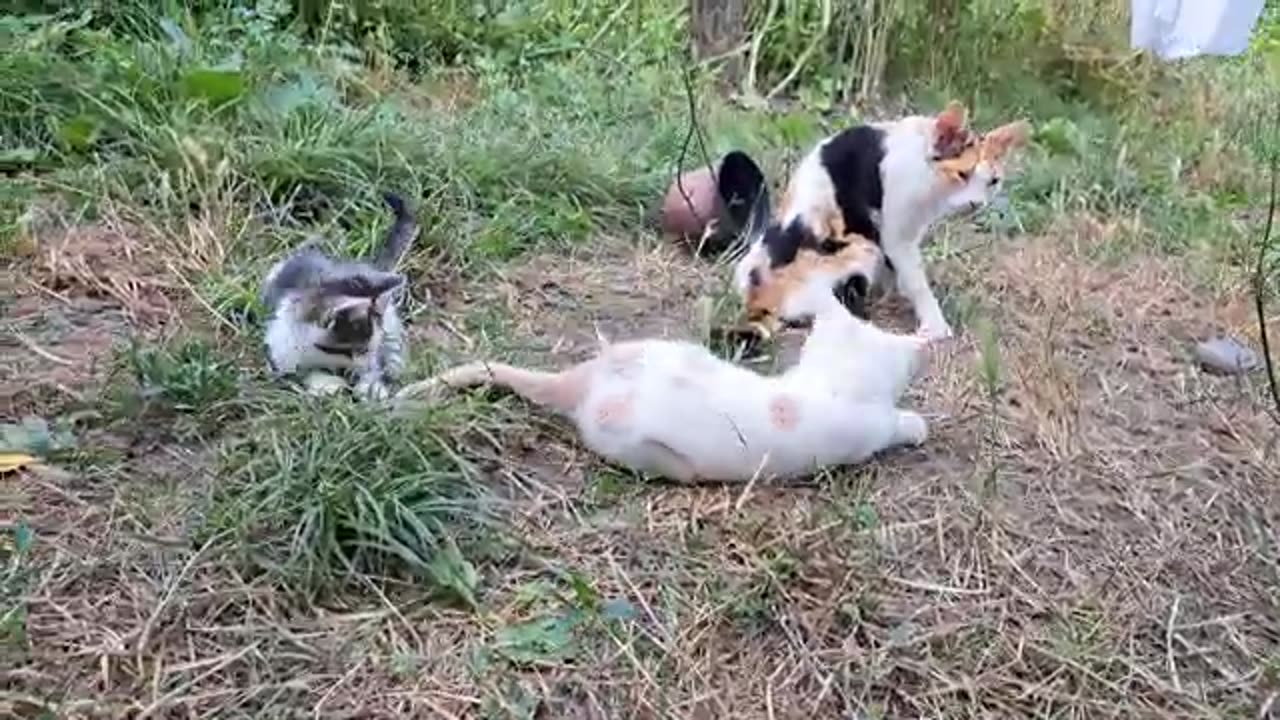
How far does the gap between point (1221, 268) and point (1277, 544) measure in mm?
1224

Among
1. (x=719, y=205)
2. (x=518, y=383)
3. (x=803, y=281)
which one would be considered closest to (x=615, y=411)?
(x=518, y=383)

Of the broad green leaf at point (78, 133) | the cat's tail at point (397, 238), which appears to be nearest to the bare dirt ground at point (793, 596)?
the cat's tail at point (397, 238)

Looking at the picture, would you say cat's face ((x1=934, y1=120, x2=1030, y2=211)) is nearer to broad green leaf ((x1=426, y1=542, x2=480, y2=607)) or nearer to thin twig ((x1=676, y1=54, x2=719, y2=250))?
thin twig ((x1=676, y1=54, x2=719, y2=250))

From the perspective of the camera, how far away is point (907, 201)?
2.81 m

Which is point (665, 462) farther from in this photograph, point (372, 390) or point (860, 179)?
point (860, 179)

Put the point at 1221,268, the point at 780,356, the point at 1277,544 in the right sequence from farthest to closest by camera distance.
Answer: the point at 1221,268 → the point at 780,356 → the point at 1277,544

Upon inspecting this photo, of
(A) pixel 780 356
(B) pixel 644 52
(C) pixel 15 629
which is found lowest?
(B) pixel 644 52

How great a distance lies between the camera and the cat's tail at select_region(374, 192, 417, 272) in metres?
2.86

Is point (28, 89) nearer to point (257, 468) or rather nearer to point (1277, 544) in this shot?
point (257, 468)

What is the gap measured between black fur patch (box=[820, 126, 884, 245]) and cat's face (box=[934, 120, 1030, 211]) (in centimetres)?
12

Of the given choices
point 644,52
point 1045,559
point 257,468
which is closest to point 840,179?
point 1045,559

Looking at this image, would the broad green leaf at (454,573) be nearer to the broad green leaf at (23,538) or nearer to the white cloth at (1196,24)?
the broad green leaf at (23,538)

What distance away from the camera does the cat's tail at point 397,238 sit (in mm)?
2859

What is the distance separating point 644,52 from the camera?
502 centimetres
